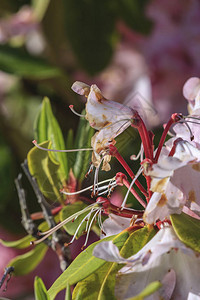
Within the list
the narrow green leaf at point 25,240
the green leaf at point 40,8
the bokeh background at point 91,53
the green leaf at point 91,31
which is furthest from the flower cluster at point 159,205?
the green leaf at point 40,8

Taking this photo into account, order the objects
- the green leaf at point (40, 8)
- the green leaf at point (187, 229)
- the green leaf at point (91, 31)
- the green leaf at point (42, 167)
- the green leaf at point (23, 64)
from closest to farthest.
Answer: the green leaf at point (187, 229) → the green leaf at point (42, 167) → the green leaf at point (23, 64) → the green leaf at point (91, 31) → the green leaf at point (40, 8)

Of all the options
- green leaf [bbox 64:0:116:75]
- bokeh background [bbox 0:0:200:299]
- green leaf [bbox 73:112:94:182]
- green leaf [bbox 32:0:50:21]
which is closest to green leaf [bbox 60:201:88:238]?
green leaf [bbox 73:112:94:182]

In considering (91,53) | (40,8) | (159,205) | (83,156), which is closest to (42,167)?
(83,156)

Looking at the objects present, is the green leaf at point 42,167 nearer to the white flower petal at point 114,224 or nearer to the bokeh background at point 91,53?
the white flower petal at point 114,224

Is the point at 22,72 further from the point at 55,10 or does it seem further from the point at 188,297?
the point at 188,297

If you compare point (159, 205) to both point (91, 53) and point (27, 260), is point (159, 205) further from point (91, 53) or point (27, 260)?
point (91, 53)

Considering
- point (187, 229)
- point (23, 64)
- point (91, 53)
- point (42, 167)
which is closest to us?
point (187, 229)
